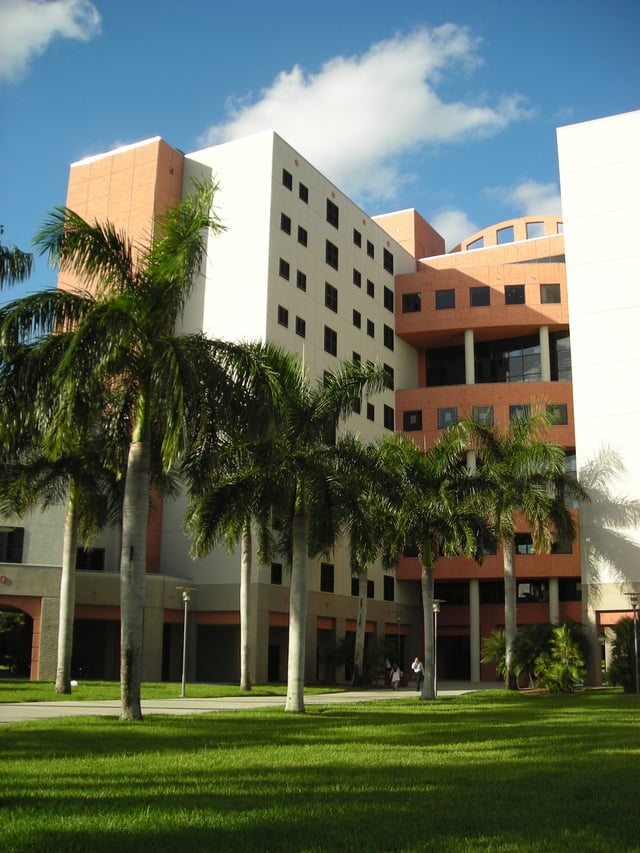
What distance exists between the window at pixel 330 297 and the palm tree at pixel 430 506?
81.0 feet

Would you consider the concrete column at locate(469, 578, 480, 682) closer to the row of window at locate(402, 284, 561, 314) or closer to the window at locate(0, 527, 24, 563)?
the row of window at locate(402, 284, 561, 314)

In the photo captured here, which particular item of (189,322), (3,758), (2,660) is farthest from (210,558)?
(3,758)

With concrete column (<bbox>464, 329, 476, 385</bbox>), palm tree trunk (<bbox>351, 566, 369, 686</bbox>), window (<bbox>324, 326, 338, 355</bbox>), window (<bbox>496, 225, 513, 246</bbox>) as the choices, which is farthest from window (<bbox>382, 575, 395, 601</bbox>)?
window (<bbox>496, 225, 513, 246</bbox>)

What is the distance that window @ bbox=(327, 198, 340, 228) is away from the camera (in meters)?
60.0

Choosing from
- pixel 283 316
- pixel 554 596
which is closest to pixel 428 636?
pixel 283 316

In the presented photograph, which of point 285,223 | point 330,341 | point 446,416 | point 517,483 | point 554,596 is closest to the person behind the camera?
point 517,483

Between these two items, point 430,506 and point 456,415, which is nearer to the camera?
point 430,506

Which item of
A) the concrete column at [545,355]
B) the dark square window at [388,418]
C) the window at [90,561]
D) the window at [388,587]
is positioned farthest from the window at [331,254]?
the window at [90,561]

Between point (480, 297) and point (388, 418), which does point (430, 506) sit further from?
point (480, 297)

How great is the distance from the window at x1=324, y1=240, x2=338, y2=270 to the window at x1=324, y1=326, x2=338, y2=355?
4335 mm

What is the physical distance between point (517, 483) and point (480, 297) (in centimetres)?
2844

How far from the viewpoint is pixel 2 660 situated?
190 feet

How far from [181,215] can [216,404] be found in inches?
173

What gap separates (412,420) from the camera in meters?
64.9
